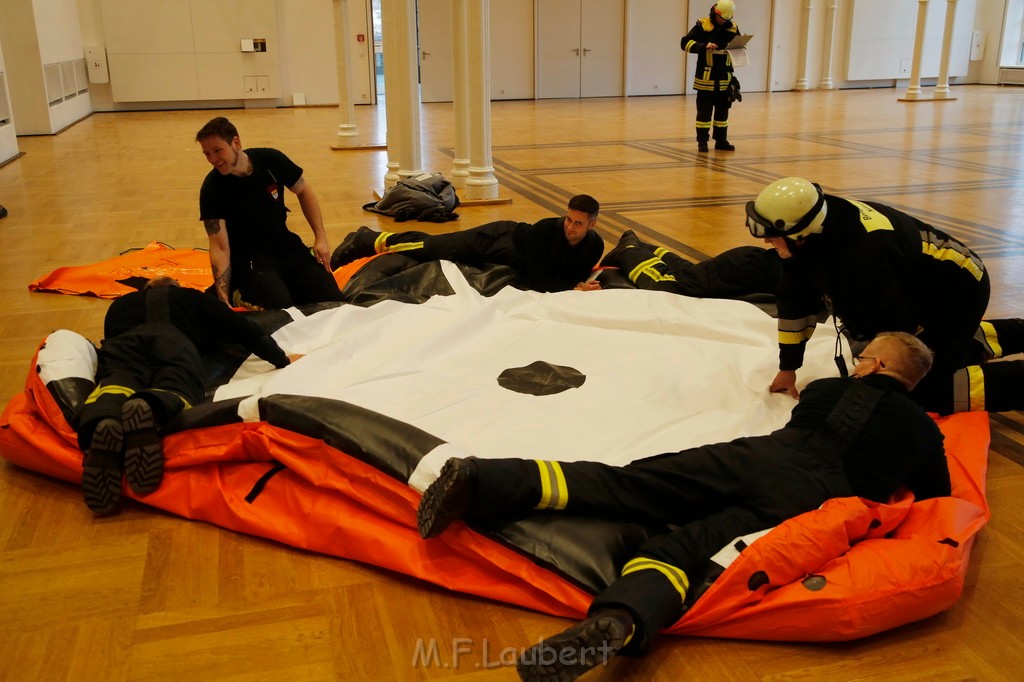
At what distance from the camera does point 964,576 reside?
238 cm

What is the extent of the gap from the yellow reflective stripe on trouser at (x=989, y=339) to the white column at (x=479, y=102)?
4.71 m

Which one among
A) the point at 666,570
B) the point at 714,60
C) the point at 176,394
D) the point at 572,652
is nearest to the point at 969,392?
the point at 666,570

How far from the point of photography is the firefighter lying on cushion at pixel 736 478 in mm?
2334

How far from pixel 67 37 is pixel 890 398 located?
15.3 meters

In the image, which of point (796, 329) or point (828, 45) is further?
point (828, 45)

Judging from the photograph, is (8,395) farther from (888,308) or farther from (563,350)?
(888,308)

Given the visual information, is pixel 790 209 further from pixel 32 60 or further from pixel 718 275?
pixel 32 60

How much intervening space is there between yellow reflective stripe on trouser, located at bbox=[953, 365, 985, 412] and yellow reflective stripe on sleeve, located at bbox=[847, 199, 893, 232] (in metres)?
0.68

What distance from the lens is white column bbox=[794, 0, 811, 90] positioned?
19.9 meters

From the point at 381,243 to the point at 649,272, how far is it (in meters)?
1.57

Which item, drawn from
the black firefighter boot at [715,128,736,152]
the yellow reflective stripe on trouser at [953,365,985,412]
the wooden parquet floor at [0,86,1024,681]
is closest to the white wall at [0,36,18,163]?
the wooden parquet floor at [0,86,1024,681]

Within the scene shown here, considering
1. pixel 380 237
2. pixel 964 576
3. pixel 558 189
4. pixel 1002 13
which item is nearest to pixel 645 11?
pixel 1002 13

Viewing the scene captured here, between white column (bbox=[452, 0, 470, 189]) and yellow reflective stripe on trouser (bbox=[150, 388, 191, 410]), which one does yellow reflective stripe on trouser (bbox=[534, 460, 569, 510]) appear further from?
white column (bbox=[452, 0, 470, 189])

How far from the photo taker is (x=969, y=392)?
127 inches
